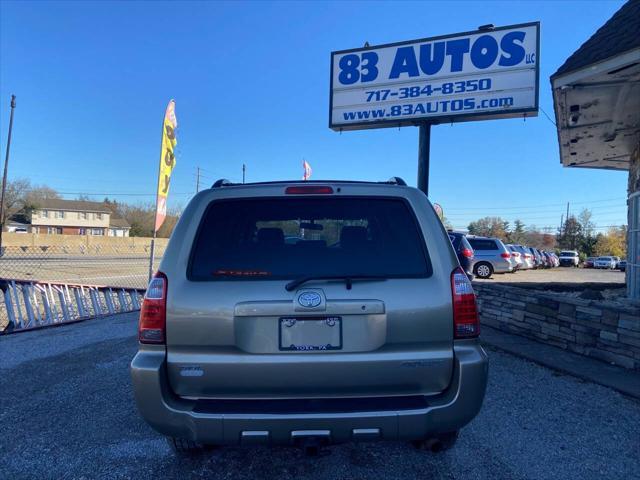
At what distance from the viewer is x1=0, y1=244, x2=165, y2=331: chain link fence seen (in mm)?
16734

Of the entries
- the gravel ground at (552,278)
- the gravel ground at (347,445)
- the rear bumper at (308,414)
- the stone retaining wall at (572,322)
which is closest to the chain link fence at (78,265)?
the gravel ground at (347,445)

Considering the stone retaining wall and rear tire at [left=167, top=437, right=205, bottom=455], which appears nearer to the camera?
rear tire at [left=167, top=437, right=205, bottom=455]

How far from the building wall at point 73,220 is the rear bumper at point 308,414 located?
81.2 m

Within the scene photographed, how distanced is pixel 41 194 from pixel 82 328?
81.9 meters

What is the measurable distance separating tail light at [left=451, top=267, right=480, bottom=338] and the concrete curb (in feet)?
9.54

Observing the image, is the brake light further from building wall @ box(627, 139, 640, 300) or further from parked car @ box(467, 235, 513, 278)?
parked car @ box(467, 235, 513, 278)

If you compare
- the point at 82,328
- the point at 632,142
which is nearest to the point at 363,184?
the point at 82,328

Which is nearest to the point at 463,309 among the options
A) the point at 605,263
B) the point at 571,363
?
the point at 571,363

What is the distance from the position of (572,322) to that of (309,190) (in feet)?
15.8

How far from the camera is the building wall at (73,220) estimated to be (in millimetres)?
71812

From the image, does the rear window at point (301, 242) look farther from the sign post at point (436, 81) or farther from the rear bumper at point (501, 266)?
the rear bumper at point (501, 266)

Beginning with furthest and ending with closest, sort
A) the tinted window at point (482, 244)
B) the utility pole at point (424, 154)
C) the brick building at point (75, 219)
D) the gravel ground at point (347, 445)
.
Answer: the brick building at point (75, 219) < the tinted window at point (482, 244) < the utility pole at point (424, 154) < the gravel ground at point (347, 445)

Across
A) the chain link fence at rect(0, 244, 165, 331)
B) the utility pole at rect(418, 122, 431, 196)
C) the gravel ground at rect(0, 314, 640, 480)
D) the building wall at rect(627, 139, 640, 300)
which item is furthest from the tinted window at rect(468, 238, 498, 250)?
the gravel ground at rect(0, 314, 640, 480)

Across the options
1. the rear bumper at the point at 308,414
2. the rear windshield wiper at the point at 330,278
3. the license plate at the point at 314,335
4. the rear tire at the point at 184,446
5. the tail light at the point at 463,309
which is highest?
the rear windshield wiper at the point at 330,278
